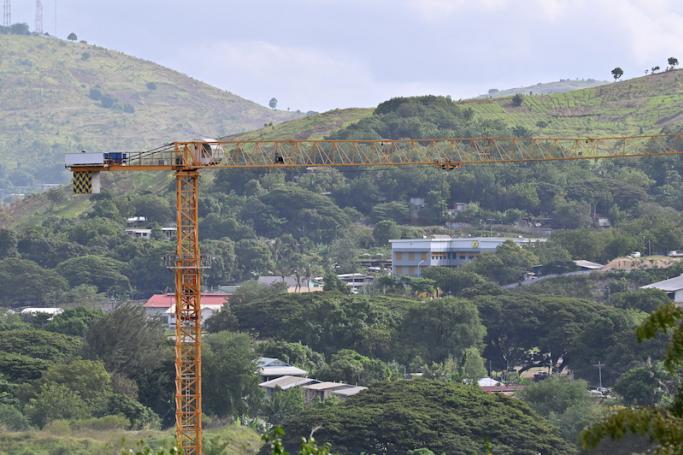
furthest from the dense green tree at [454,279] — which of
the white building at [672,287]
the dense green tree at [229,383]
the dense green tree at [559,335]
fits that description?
the dense green tree at [229,383]

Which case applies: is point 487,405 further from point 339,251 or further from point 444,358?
point 339,251

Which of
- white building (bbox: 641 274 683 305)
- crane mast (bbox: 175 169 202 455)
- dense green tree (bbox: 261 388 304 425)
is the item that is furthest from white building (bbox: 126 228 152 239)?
crane mast (bbox: 175 169 202 455)

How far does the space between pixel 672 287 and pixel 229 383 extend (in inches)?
1872

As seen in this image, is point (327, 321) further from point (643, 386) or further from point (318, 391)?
point (643, 386)

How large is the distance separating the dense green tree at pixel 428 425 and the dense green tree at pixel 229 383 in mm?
9922

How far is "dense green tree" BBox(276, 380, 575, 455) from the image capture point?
7938 centimetres

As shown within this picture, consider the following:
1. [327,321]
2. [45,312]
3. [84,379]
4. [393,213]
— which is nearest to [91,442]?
[84,379]

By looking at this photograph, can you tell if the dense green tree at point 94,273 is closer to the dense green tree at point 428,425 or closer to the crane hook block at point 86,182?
the dense green tree at point 428,425

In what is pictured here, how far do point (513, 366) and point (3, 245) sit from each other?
70.0 m

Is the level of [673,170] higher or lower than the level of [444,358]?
higher

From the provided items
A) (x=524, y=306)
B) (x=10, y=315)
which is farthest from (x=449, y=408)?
(x=10, y=315)

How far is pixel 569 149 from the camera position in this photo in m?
196

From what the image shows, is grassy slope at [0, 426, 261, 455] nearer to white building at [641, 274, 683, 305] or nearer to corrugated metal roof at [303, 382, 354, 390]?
corrugated metal roof at [303, 382, 354, 390]

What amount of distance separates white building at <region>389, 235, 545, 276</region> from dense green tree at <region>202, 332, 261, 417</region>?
65.8 meters
